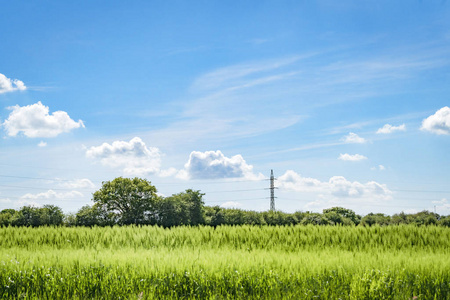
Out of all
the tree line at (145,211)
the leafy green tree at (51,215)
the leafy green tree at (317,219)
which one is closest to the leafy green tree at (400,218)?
the tree line at (145,211)

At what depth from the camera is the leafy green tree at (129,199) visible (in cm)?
4859

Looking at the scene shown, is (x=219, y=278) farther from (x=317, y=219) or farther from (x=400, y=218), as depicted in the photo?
(x=317, y=219)

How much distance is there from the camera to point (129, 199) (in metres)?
49.0

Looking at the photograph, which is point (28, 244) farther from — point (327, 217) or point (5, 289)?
point (327, 217)

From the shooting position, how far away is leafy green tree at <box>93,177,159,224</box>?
48594mm

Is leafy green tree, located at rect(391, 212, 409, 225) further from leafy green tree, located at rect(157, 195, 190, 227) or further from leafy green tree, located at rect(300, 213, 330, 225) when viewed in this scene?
leafy green tree, located at rect(157, 195, 190, 227)

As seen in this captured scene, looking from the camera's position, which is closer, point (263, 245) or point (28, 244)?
point (263, 245)

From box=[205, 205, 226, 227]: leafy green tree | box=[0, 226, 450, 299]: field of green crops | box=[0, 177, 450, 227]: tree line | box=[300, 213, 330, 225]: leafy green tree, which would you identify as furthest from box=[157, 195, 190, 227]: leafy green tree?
box=[0, 226, 450, 299]: field of green crops

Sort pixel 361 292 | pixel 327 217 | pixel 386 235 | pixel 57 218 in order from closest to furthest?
1. pixel 361 292
2. pixel 386 235
3. pixel 57 218
4. pixel 327 217

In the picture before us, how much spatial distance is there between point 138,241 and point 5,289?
21.4 ft

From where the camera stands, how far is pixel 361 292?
8031mm

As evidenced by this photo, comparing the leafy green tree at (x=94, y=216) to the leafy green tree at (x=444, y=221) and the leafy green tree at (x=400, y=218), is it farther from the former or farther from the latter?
the leafy green tree at (x=444, y=221)

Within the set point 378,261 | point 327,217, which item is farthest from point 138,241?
point 327,217

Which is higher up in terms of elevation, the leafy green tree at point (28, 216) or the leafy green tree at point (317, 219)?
the leafy green tree at point (28, 216)
